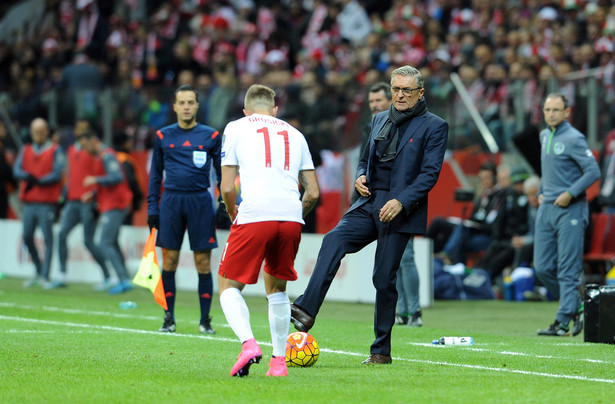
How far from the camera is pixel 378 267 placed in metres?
8.11

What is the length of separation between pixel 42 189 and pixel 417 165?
10.2m

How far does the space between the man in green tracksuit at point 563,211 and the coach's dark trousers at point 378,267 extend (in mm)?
3252

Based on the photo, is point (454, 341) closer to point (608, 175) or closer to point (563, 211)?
point (563, 211)

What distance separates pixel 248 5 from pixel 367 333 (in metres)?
15.5

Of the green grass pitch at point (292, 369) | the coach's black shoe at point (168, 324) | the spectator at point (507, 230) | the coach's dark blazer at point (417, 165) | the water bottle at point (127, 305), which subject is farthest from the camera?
the spectator at point (507, 230)

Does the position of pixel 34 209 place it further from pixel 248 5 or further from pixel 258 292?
pixel 248 5

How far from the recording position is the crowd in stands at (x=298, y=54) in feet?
57.0

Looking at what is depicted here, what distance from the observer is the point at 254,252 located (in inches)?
287

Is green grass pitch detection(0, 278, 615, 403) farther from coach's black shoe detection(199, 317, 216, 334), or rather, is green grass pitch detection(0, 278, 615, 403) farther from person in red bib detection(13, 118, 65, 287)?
person in red bib detection(13, 118, 65, 287)

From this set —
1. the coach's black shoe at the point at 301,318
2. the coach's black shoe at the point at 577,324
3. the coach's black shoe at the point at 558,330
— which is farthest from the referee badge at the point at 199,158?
the coach's black shoe at the point at 577,324

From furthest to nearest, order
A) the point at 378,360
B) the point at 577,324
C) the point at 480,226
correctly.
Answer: the point at 480,226
the point at 577,324
the point at 378,360

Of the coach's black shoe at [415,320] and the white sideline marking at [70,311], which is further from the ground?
the coach's black shoe at [415,320]

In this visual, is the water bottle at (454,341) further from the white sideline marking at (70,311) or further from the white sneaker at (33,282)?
the white sneaker at (33,282)

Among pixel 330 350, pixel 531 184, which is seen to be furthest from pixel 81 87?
pixel 330 350
